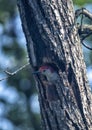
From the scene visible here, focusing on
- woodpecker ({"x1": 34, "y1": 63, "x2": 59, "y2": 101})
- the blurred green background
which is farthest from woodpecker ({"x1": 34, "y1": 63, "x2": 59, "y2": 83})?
the blurred green background

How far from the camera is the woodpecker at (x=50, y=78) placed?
419cm

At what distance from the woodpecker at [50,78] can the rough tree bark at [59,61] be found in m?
0.02

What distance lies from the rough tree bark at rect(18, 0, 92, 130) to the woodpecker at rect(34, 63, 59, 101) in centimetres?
2

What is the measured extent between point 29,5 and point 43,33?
0.21 m

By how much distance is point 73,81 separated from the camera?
4227 mm

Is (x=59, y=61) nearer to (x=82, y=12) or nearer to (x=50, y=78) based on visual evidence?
(x=50, y=78)

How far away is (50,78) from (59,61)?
0.13 m

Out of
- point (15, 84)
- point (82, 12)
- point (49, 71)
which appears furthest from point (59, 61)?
point (15, 84)

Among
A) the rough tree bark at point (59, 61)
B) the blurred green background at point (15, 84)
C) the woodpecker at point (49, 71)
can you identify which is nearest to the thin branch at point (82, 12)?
the rough tree bark at point (59, 61)

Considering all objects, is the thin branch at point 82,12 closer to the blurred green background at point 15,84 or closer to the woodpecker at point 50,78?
the woodpecker at point 50,78

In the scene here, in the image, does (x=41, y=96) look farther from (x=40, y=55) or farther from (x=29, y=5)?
(x=29, y=5)

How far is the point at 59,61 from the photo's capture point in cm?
422

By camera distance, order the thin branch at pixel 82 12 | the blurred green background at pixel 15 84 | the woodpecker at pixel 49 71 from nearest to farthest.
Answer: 1. the woodpecker at pixel 49 71
2. the thin branch at pixel 82 12
3. the blurred green background at pixel 15 84

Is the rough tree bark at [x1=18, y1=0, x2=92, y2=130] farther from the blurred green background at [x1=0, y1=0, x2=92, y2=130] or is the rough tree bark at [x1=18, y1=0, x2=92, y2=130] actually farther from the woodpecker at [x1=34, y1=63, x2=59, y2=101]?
the blurred green background at [x1=0, y1=0, x2=92, y2=130]
